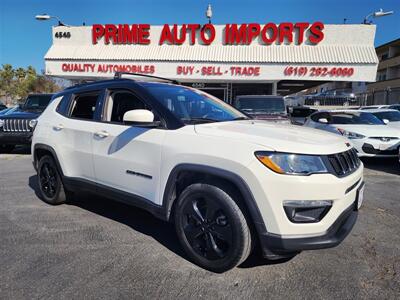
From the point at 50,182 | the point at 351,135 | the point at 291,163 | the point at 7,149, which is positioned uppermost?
the point at 291,163

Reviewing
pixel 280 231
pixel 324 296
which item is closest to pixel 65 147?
pixel 280 231

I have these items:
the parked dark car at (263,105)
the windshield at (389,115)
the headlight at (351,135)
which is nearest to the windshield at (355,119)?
the headlight at (351,135)

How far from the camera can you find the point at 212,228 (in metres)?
2.96

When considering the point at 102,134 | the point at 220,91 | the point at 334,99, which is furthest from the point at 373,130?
the point at 334,99

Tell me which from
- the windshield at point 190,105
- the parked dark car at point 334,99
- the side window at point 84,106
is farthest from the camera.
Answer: the parked dark car at point 334,99

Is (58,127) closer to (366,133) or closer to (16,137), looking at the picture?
(16,137)

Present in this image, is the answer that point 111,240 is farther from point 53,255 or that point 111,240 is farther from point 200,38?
point 200,38

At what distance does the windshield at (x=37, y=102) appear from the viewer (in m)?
10.7

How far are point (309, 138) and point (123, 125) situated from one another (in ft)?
6.31

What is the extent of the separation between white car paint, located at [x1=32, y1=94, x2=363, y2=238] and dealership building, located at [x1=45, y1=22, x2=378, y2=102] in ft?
47.5

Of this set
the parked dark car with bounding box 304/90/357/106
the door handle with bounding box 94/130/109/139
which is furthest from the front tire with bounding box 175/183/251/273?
the parked dark car with bounding box 304/90/357/106

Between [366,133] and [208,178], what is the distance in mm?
6632

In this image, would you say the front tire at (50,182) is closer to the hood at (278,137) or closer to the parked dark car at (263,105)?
the hood at (278,137)

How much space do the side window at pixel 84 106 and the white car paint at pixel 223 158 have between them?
14 centimetres
